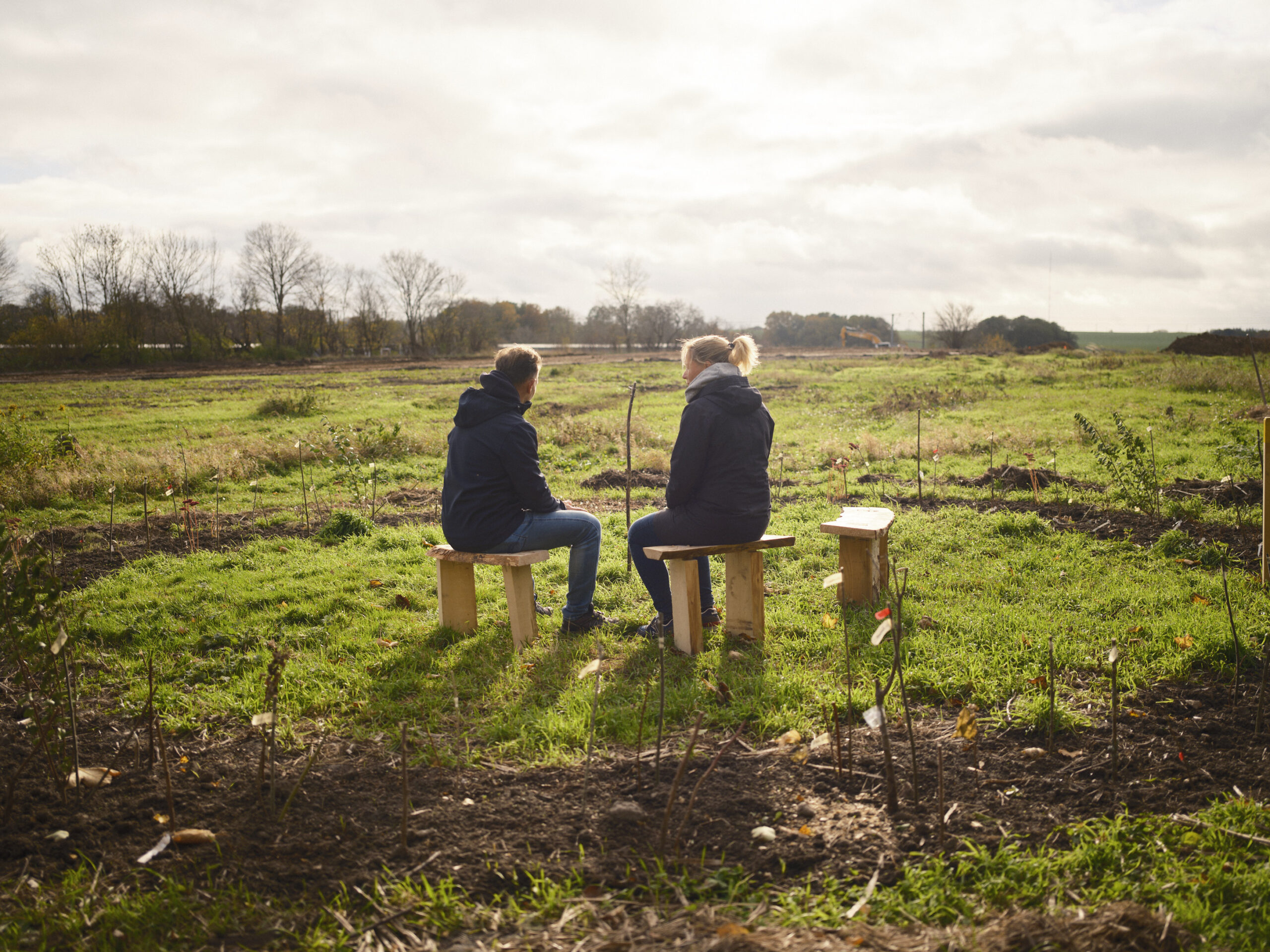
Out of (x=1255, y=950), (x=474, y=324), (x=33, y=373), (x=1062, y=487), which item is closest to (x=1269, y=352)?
(x=1062, y=487)

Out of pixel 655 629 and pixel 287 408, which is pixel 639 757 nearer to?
pixel 655 629

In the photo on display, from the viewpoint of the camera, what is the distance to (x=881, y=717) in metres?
2.60

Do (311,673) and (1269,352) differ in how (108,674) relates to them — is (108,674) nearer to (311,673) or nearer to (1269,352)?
(311,673)

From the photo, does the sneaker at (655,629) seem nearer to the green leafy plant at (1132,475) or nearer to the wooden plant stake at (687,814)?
the wooden plant stake at (687,814)

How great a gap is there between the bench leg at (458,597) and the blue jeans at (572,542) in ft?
1.24

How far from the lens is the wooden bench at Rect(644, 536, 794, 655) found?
14.8ft

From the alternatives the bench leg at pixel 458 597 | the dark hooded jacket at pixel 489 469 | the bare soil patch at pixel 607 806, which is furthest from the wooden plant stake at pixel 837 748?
the bench leg at pixel 458 597

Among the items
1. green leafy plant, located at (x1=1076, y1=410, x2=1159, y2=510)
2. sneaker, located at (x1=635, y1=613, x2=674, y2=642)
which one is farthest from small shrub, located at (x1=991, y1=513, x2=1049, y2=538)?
sneaker, located at (x1=635, y1=613, x2=674, y2=642)

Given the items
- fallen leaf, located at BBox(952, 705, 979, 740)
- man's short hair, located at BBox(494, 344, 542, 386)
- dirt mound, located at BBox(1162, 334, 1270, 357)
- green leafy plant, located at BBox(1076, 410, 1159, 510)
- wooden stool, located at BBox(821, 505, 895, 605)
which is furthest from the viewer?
dirt mound, located at BBox(1162, 334, 1270, 357)

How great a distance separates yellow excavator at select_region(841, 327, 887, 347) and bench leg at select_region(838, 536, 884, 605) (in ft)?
213

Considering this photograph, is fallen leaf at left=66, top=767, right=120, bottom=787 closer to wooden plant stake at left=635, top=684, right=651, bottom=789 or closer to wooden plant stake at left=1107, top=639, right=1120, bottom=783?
wooden plant stake at left=635, top=684, right=651, bottom=789

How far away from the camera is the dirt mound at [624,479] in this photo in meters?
10.1

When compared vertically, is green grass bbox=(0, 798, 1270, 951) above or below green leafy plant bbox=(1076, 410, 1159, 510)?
below

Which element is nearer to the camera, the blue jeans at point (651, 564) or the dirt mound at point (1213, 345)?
the blue jeans at point (651, 564)
